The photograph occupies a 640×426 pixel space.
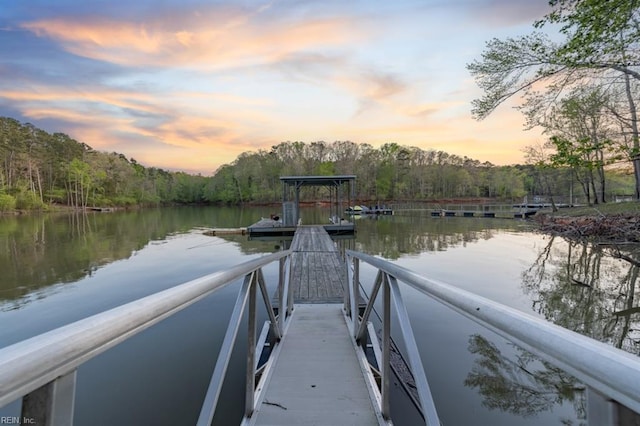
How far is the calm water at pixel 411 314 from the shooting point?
3672 mm

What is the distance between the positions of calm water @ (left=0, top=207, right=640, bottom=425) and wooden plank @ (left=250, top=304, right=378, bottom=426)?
107 cm

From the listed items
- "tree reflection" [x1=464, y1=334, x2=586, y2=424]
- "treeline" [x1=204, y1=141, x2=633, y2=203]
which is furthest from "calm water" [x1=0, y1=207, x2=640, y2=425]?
"treeline" [x1=204, y1=141, x2=633, y2=203]

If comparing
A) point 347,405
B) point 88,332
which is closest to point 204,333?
point 347,405

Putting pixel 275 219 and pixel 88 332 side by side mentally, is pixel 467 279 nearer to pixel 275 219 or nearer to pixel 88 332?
pixel 88 332

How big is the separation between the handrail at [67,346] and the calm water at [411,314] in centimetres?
195

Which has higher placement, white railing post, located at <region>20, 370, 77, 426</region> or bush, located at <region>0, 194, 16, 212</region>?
bush, located at <region>0, 194, 16, 212</region>

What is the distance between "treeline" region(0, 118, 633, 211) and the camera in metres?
48.3

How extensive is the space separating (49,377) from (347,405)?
2.18 metres

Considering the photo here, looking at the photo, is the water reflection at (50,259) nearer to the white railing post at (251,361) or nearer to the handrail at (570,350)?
the white railing post at (251,361)

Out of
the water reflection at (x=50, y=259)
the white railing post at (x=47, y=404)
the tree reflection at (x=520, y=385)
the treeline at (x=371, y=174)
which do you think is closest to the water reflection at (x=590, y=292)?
the tree reflection at (x=520, y=385)

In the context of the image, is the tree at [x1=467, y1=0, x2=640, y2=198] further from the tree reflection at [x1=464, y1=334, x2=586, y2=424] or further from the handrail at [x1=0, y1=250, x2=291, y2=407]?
the handrail at [x1=0, y1=250, x2=291, y2=407]

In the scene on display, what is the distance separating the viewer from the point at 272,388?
2486mm

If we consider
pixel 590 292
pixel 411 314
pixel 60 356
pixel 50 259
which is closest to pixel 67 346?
pixel 60 356

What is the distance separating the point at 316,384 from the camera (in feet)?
8.38
